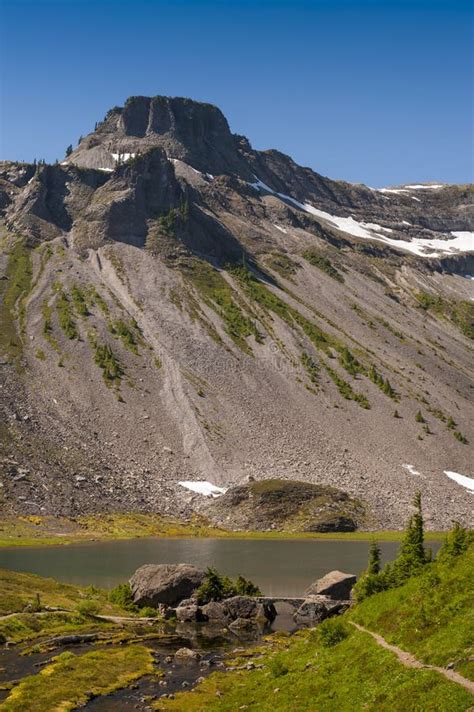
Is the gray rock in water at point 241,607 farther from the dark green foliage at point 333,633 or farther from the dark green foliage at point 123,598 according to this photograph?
the dark green foliage at point 333,633

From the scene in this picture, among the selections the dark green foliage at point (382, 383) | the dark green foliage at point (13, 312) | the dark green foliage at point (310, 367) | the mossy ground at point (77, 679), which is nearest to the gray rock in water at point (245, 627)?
the mossy ground at point (77, 679)

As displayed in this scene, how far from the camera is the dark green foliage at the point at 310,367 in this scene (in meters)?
182

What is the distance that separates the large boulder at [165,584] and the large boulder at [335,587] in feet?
36.4

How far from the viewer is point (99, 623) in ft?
186

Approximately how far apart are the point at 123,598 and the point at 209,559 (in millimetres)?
26363

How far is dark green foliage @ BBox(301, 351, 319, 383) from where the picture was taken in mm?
182000

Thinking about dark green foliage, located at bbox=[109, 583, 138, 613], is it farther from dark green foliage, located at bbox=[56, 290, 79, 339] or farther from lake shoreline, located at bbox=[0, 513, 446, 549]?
dark green foliage, located at bbox=[56, 290, 79, 339]

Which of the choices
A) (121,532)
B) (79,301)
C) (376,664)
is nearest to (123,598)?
(376,664)

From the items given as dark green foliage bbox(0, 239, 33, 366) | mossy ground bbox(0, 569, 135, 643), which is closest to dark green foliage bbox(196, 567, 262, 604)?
mossy ground bbox(0, 569, 135, 643)

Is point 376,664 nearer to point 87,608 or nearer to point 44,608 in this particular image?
point 87,608

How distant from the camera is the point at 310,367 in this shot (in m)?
186

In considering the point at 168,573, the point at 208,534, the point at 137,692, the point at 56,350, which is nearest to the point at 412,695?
the point at 137,692

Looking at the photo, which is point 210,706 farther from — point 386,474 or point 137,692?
point 386,474

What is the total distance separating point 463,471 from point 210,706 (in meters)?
130
